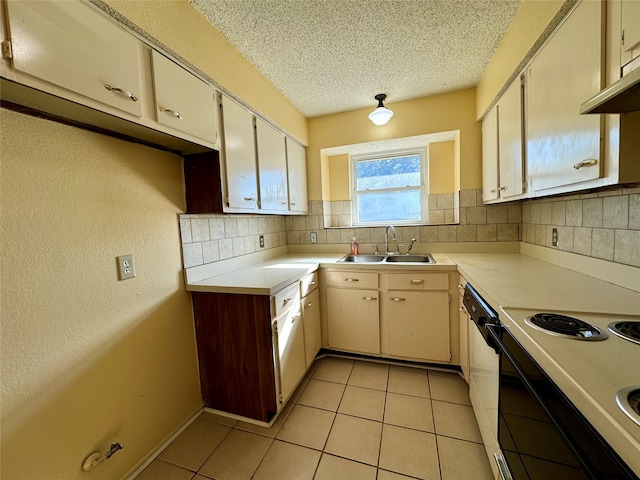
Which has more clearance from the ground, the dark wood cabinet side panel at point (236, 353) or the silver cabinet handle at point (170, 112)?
the silver cabinet handle at point (170, 112)

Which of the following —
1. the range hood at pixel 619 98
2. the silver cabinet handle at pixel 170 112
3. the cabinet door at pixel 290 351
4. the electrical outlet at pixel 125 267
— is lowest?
the cabinet door at pixel 290 351

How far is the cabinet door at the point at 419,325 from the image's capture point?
201cm

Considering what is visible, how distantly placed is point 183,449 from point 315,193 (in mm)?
2337

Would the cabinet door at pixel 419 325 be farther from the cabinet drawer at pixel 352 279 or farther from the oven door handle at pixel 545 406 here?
the oven door handle at pixel 545 406

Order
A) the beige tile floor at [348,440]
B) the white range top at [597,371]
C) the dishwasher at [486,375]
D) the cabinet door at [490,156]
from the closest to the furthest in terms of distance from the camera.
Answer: the white range top at [597,371] < the dishwasher at [486,375] < the beige tile floor at [348,440] < the cabinet door at [490,156]

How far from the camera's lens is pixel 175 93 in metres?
1.25

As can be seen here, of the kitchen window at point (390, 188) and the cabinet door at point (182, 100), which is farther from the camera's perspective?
the kitchen window at point (390, 188)

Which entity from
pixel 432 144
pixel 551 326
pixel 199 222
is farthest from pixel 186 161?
pixel 432 144

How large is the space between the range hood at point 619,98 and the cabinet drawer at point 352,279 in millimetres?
1572

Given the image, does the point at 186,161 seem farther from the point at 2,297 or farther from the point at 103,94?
the point at 2,297

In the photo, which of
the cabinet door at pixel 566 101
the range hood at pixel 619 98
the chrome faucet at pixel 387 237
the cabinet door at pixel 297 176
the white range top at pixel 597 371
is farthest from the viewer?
the chrome faucet at pixel 387 237

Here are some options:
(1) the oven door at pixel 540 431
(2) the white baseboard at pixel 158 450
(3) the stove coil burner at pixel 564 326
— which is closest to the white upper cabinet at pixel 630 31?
(3) the stove coil burner at pixel 564 326

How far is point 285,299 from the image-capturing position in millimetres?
1695

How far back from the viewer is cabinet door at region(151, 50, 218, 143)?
3.83 ft
